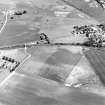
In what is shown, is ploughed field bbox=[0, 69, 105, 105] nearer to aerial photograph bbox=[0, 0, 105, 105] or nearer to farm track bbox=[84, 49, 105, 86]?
aerial photograph bbox=[0, 0, 105, 105]

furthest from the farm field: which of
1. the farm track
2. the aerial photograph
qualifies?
the farm track

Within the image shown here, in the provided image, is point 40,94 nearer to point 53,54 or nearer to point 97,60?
point 53,54

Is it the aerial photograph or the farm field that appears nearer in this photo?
the aerial photograph

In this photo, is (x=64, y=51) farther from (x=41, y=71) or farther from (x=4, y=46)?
(x=4, y=46)

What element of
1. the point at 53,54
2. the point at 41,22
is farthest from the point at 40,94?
the point at 41,22

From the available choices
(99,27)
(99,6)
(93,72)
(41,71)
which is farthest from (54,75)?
(99,6)

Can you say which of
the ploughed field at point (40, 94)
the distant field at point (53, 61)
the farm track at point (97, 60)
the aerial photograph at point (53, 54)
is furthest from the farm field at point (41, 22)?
the ploughed field at point (40, 94)

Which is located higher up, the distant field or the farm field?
the farm field
